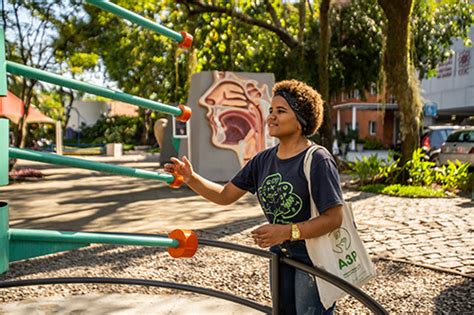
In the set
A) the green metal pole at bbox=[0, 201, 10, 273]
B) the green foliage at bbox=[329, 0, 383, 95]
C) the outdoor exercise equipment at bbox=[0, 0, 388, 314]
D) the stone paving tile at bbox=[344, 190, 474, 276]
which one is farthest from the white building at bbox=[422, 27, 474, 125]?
the green metal pole at bbox=[0, 201, 10, 273]

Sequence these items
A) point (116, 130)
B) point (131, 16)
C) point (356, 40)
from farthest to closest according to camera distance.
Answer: point (116, 130), point (356, 40), point (131, 16)

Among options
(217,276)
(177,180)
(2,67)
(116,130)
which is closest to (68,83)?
(2,67)

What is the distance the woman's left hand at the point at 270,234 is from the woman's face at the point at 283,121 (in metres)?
0.47

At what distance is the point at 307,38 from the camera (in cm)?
1958

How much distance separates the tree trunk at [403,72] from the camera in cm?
1175

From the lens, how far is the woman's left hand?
2.24 m

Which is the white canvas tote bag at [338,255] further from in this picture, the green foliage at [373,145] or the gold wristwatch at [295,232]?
the green foliage at [373,145]

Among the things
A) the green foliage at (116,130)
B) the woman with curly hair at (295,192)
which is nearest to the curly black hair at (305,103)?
the woman with curly hair at (295,192)

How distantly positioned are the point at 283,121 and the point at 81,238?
1.05m

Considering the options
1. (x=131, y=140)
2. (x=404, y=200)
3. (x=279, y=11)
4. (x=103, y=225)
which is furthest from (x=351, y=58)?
(x=131, y=140)

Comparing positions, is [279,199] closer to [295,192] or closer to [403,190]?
[295,192]

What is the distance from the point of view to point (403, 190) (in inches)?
462

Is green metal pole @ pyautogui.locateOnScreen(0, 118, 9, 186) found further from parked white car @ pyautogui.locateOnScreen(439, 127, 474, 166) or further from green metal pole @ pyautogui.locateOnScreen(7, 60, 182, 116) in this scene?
parked white car @ pyautogui.locateOnScreen(439, 127, 474, 166)

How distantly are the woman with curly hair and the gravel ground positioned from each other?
6.37 ft
